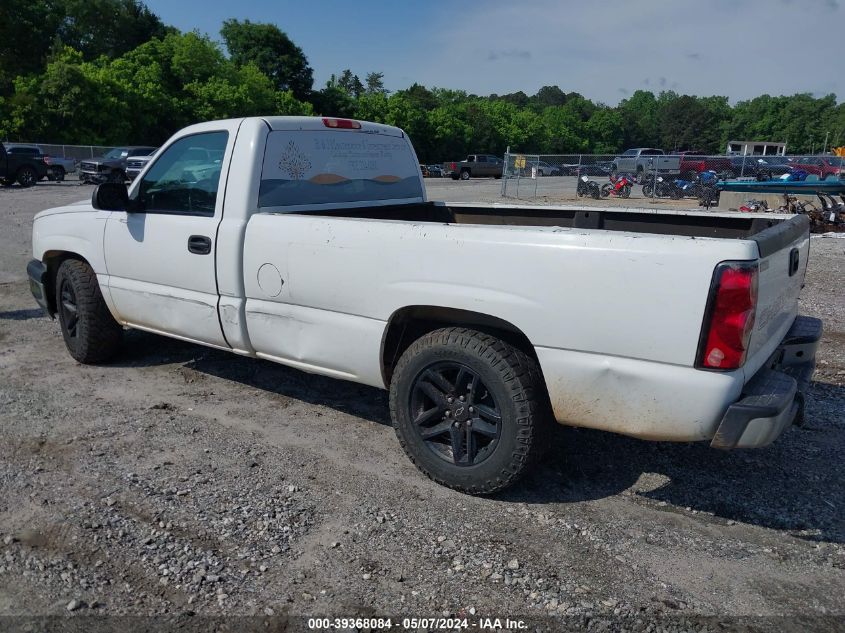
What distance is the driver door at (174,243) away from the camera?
4445mm

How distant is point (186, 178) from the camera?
4.69 m

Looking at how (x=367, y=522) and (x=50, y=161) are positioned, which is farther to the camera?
(x=50, y=161)

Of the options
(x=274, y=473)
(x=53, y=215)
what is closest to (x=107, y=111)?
(x=53, y=215)

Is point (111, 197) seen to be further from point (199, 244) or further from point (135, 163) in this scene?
point (135, 163)

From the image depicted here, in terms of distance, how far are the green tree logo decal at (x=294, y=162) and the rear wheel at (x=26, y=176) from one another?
25.2 m

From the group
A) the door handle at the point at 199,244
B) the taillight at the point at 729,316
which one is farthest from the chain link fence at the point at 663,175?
the taillight at the point at 729,316

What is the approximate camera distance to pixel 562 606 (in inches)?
107

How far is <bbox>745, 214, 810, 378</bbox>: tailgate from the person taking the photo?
9.91ft

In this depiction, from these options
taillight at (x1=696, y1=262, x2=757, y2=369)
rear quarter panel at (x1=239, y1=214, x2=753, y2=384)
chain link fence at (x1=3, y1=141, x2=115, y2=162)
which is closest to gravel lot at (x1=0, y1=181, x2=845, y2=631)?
rear quarter panel at (x1=239, y1=214, x2=753, y2=384)

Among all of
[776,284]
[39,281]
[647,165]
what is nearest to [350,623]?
[776,284]

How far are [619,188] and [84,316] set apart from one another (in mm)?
23368

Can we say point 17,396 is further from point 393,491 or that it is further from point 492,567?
point 492,567

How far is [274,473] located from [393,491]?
689 millimetres

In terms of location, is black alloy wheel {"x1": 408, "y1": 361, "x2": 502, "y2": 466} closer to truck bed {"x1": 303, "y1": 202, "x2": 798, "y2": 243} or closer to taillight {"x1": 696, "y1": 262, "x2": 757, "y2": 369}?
taillight {"x1": 696, "y1": 262, "x2": 757, "y2": 369}
